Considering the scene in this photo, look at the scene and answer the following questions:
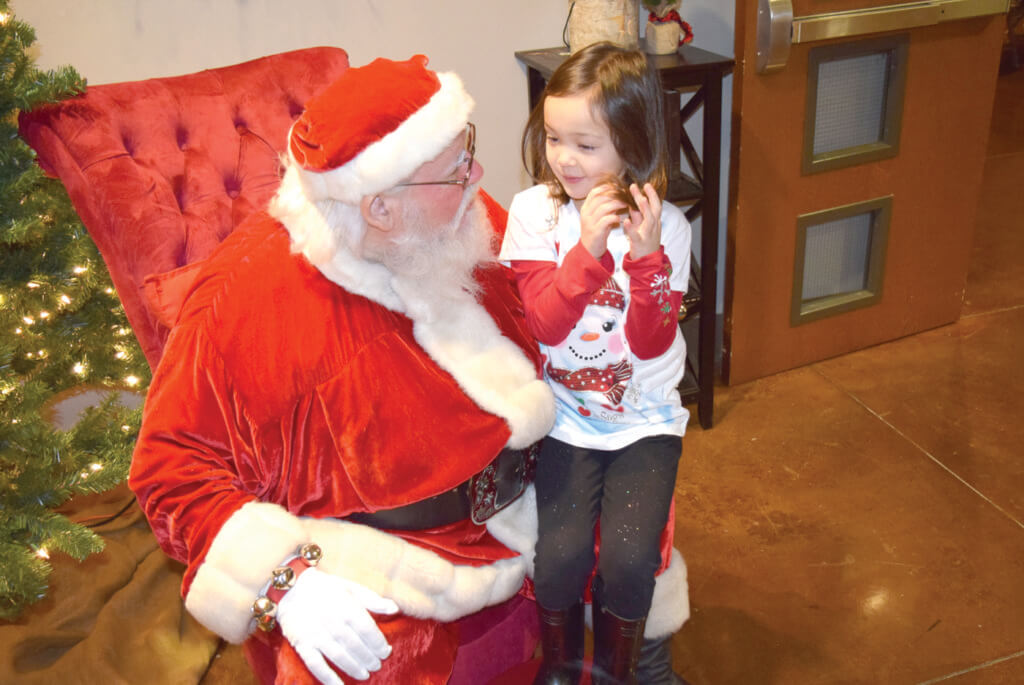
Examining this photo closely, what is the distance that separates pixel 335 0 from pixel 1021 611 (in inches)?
90.7

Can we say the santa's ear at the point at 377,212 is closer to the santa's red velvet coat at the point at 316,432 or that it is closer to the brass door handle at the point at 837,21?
the santa's red velvet coat at the point at 316,432

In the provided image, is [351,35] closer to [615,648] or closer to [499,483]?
[499,483]

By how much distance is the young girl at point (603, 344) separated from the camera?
1.45 m

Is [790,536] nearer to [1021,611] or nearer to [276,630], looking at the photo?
[1021,611]

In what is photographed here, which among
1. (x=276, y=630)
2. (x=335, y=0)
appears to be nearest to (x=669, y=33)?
(x=335, y=0)

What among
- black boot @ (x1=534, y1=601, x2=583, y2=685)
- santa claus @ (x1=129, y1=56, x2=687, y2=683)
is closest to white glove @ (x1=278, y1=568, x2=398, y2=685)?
santa claus @ (x1=129, y1=56, x2=687, y2=683)

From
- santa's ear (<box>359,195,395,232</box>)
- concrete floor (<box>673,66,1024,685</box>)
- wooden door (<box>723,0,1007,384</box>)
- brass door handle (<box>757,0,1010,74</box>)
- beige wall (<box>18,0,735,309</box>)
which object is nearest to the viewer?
santa's ear (<box>359,195,395,232</box>)

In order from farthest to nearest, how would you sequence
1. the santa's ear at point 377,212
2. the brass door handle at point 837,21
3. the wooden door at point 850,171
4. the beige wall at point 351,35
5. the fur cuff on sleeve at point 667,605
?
1. the wooden door at point 850,171
2. the brass door handle at point 837,21
3. the beige wall at point 351,35
4. the fur cuff on sleeve at point 667,605
5. the santa's ear at point 377,212

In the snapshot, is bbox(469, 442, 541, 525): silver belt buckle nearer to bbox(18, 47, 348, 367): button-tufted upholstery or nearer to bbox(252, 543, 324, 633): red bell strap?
bbox(252, 543, 324, 633): red bell strap

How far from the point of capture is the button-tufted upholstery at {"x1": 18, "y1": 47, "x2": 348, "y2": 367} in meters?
1.65

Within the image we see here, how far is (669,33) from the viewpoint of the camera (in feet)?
7.80

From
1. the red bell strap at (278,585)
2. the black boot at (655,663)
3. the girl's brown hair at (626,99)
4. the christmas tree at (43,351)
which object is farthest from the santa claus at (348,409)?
the christmas tree at (43,351)

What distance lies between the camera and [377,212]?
1.36 meters

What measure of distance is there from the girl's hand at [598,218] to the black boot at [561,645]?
645 mm
